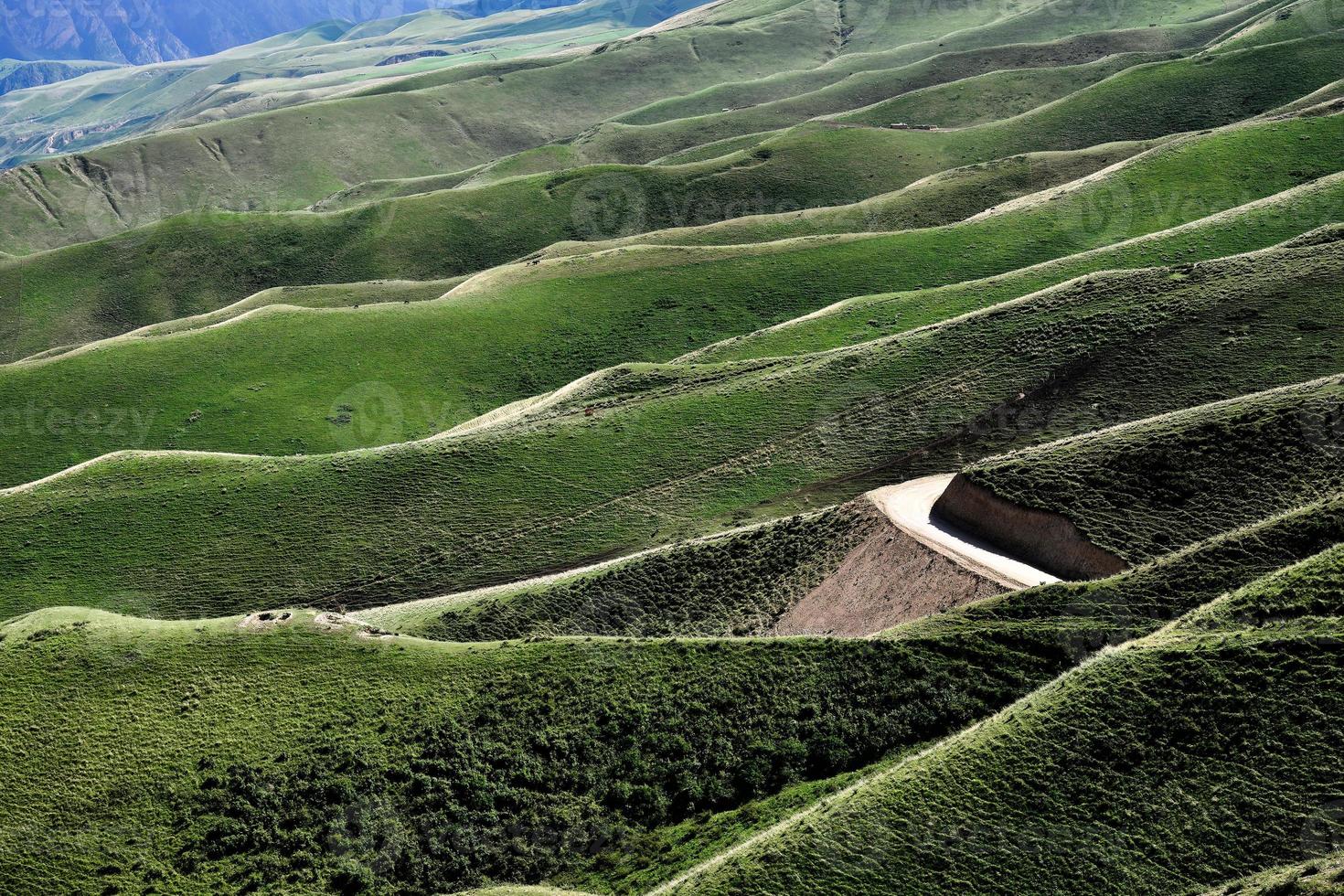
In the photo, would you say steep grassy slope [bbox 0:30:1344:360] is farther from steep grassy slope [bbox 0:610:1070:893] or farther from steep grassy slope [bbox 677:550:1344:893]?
steep grassy slope [bbox 677:550:1344:893]

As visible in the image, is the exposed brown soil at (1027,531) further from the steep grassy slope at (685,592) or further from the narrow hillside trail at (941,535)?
the steep grassy slope at (685,592)

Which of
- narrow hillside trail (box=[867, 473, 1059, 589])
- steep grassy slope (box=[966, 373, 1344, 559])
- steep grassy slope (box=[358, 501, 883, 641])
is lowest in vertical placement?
steep grassy slope (box=[358, 501, 883, 641])

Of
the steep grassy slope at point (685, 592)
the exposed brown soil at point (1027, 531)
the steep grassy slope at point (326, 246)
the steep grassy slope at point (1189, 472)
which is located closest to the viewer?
the steep grassy slope at point (1189, 472)

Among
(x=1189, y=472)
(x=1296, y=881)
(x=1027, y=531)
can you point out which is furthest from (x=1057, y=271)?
(x=1296, y=881)

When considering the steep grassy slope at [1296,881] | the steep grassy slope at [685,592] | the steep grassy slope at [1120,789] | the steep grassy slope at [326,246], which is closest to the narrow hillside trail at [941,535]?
the steep grassy slope at [685,592]

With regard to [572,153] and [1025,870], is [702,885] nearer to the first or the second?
[1025,870]

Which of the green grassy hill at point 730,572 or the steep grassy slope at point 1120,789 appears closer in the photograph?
the steep grassy slope at point 1120,789

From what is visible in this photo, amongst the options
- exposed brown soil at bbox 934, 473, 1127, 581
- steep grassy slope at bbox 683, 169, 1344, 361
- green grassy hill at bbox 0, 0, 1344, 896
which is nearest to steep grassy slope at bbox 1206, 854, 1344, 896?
green grassy hill at bbox 0, 0, 1344, 896
